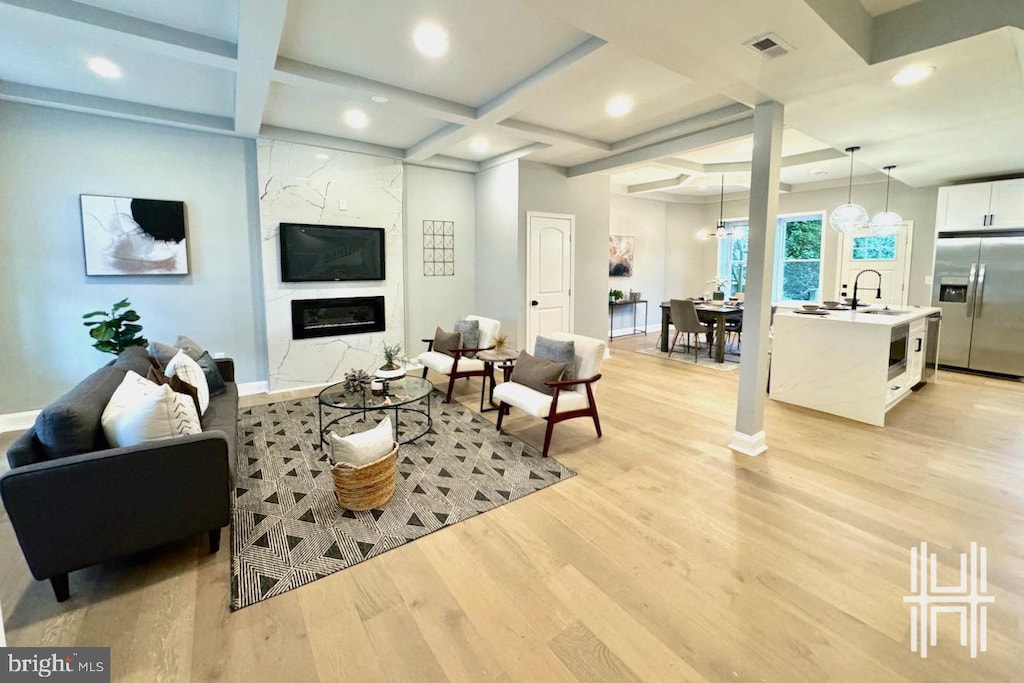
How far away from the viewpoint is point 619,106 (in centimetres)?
412

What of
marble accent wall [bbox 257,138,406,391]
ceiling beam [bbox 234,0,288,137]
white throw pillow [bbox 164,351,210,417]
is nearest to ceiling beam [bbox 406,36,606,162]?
marble accent wall [bbox 257,138,406,391]

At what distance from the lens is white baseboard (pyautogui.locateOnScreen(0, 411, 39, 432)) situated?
399cm

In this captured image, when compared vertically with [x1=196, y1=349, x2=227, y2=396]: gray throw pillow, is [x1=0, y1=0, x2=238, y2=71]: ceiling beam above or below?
above

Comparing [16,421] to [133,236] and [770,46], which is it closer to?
[133,236]

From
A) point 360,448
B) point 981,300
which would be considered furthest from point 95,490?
point 981,300

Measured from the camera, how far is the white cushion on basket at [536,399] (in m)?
3.47

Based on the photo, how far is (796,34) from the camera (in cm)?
234

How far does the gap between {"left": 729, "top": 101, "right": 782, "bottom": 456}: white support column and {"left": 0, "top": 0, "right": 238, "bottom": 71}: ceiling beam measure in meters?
3.73

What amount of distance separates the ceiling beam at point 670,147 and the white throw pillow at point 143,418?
487cm

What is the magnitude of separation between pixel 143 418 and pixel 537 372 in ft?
8.29

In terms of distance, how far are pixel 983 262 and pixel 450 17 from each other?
6947 mm

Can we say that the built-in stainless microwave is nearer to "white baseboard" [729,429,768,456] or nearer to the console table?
"white baseboard" [729,429,768,456]

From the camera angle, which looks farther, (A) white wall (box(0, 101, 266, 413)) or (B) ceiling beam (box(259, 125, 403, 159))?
(B) ceiling beam (box(259, 125, 403, 159))

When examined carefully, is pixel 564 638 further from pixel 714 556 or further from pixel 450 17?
pixel 450 17
